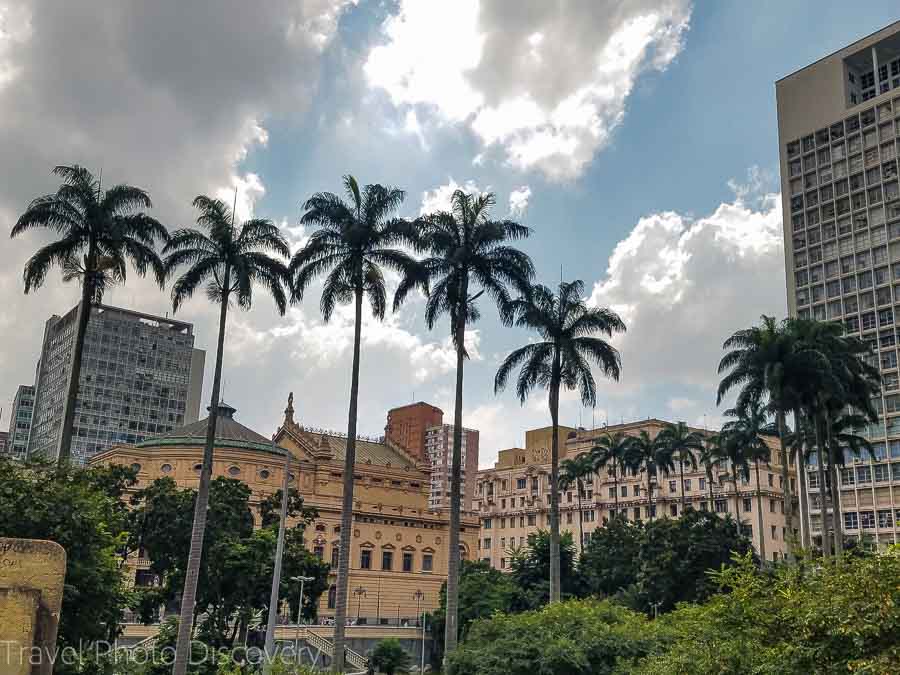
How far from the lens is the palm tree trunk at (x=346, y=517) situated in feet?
116

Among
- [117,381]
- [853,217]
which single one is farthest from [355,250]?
[117,381]

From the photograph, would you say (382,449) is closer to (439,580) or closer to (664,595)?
(439,580)

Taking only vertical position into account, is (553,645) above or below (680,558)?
below

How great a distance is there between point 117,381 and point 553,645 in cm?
13467

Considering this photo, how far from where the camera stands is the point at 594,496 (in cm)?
11038

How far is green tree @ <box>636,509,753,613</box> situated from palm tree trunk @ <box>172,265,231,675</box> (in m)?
35.5

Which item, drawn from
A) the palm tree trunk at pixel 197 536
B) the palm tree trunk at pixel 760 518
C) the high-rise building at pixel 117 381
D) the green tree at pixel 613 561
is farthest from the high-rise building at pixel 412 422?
the palm tree trunk at pixel 197 536

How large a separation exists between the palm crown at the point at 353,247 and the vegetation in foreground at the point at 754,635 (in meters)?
17.5

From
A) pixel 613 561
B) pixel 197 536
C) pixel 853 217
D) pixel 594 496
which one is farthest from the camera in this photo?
pixel 594 496

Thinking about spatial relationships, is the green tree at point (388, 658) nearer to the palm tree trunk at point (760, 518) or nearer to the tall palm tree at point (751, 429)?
the tall palm tree at point (751, 429)

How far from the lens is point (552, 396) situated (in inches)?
1898

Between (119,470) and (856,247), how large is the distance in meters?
78.2

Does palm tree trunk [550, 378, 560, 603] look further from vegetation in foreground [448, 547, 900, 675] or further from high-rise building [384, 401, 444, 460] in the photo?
high-rise building [384, 401, 444, 460]

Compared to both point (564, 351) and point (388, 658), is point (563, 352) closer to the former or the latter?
point (564, 351)
